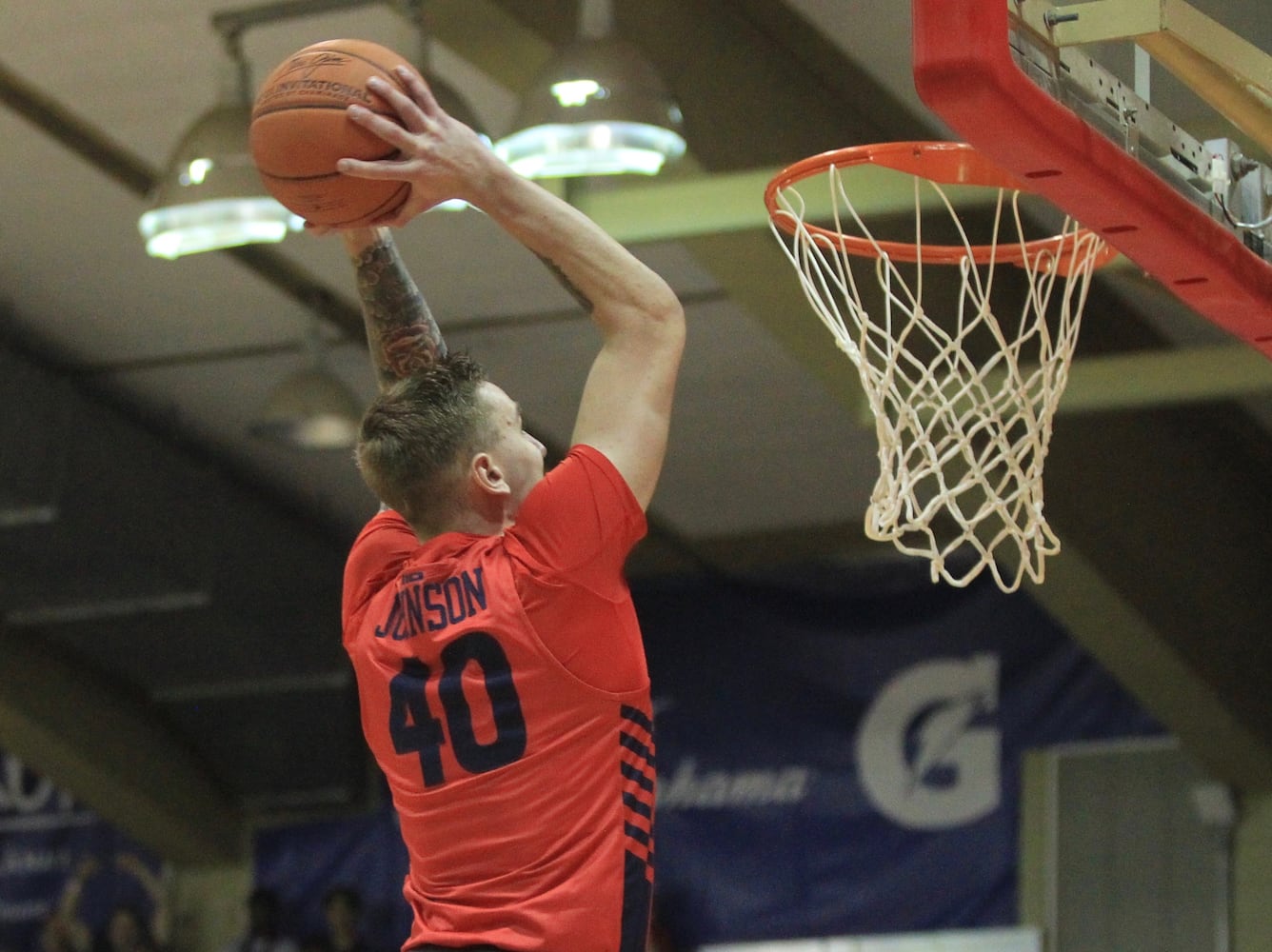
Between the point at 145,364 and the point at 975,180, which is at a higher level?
the point at 145,364

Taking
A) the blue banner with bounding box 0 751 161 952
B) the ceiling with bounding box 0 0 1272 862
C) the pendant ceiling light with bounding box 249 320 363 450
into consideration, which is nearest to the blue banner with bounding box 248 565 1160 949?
the ceiling with bounding box 0 0 1272 862

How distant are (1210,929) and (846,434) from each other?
300 centimetres

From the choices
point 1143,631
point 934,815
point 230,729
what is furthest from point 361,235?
point 230,729

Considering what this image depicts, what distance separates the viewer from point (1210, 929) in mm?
10219

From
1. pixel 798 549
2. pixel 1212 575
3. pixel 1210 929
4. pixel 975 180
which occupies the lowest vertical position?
pixel 1210 929

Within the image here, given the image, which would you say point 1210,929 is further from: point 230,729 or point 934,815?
point 230,729

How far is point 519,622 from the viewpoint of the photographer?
294cm

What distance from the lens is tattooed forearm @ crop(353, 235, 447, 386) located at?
353 cm

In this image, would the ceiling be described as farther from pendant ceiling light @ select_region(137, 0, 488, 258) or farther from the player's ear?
the player's ear

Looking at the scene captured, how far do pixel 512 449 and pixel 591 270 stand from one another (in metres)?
0.28

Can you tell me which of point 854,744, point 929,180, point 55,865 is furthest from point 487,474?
point 55,865

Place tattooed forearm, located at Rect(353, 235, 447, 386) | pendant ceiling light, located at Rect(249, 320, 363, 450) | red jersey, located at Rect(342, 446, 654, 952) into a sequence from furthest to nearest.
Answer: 1. pendant ceiling light, located at Rect(249, 320, 363, 450)
2. tattooed forearm, located at Rect(353, 235, 447, 386)
3. red jersey, located at Rect(342, 446, 654, 952)

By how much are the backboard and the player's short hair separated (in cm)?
84

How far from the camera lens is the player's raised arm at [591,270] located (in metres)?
2.95
